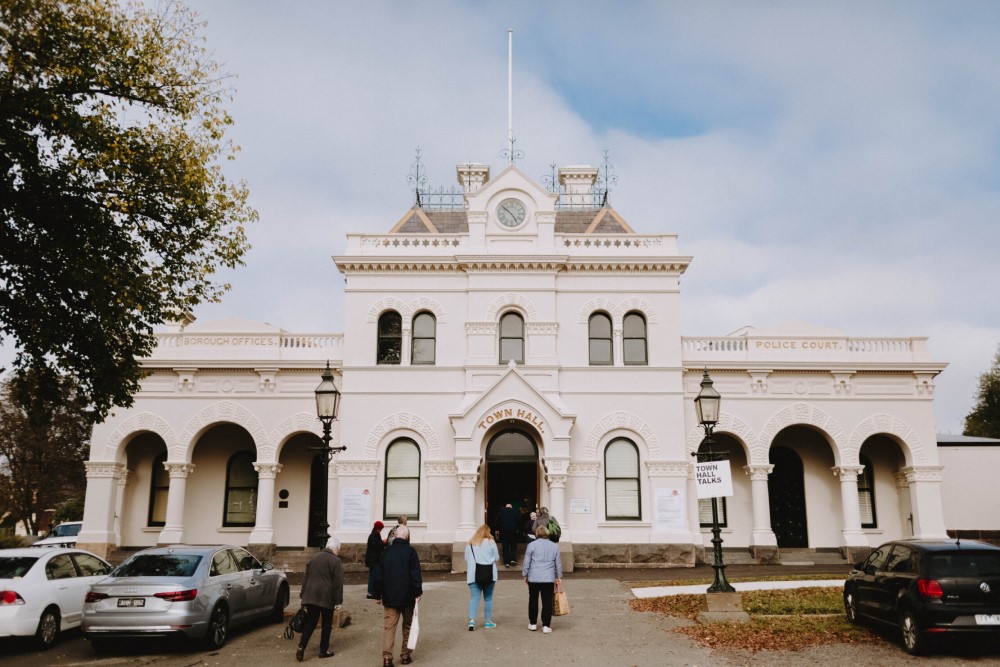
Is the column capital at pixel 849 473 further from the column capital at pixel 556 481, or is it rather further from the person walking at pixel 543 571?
the person walking at pixel 543 571

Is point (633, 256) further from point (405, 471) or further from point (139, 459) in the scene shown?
point (139, 459)

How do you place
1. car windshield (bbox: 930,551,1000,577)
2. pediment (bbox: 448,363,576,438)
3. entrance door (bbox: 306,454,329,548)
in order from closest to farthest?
car windshield (bbox: 930,551,1000,577), pediment (bbox: 448,363,576,438), entrance door (bbox: 306,454,329,548)

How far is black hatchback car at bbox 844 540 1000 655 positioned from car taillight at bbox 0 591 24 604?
13.1m

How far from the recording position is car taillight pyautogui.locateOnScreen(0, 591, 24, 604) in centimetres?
1277

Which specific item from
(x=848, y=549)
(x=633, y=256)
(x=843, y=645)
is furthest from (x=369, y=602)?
(x=848, y=549)

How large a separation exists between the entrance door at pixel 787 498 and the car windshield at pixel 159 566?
64.3 ft

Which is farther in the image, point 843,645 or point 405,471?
point 405,471

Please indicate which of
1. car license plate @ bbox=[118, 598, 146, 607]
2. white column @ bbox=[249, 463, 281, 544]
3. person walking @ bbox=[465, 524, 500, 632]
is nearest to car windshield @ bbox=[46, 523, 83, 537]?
white column @ bbox=[249, 463, 281, 544]

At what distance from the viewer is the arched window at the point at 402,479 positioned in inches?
982

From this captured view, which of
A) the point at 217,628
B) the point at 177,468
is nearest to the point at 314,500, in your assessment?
the point at 177,468

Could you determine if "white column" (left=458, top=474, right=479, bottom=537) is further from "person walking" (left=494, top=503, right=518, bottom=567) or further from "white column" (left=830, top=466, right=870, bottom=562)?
"white column" (left=830, top=466, right=870, bottom=562)

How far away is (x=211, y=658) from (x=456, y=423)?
12.6 meters

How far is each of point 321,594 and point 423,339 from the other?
1472cm

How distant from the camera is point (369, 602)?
17297 millimetres
